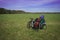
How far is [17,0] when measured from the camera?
1779 millimetres

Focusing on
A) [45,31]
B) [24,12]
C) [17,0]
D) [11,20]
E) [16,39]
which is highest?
[17,0]

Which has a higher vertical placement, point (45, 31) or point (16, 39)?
point (45, 31)

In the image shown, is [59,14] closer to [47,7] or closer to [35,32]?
[47,7]

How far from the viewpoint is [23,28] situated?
5.79ft

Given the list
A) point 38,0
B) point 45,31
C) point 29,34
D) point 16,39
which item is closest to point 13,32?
point 16,39

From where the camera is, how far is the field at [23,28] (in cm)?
175

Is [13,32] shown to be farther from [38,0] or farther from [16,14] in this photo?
[38,0]

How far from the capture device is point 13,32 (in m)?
1.77

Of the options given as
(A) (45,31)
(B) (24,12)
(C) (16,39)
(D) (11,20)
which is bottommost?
(C) (16,39)

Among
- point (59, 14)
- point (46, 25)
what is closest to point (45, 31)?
point (46, 25)

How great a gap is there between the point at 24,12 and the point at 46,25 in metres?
0.35

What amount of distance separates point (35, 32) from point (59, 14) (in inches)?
16.2

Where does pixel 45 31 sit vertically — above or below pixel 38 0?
below

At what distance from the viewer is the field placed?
1.75 meters
